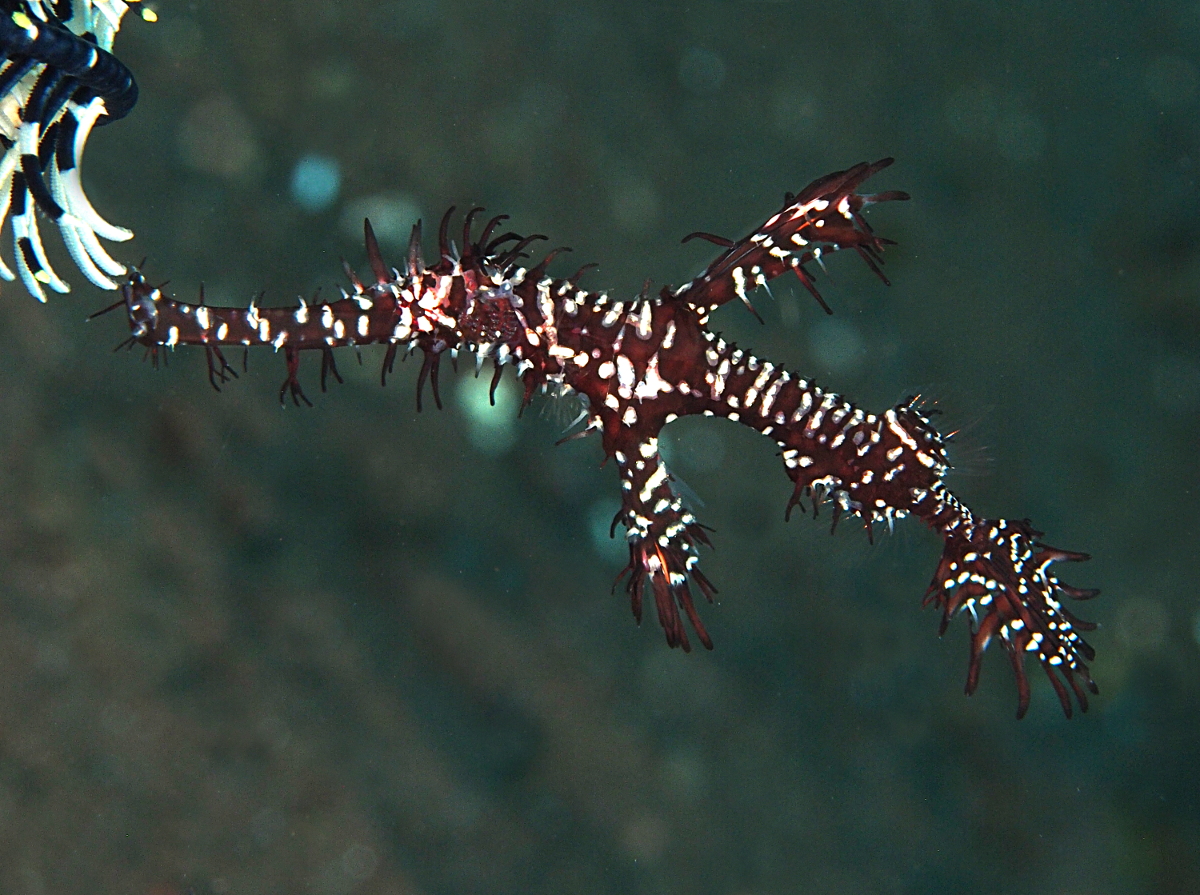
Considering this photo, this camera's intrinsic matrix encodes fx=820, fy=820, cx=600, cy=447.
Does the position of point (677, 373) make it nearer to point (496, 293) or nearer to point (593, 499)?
point (496, 293)

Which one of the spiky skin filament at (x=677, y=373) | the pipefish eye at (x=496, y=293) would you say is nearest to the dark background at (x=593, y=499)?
the spiky skin filament at (x=677, y=373)

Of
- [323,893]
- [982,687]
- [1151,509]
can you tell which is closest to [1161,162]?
[1151,509]

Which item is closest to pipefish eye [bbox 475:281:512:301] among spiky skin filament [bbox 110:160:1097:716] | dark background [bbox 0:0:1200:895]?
spiky skin filament [bbox 110:160:1097:716]

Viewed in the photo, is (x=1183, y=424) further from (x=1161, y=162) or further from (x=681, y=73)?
(x=681, y=73)

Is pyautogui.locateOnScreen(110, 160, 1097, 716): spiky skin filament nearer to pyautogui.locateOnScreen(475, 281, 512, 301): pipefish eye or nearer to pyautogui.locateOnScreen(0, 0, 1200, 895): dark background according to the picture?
pyautogui.locateOnScreen(475, 281, 512, 301): pipefish eye

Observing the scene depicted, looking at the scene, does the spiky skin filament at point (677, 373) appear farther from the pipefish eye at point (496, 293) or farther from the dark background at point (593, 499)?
the dark background at point (593, 499)

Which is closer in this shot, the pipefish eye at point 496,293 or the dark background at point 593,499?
the pipefish eye at point 496,293
